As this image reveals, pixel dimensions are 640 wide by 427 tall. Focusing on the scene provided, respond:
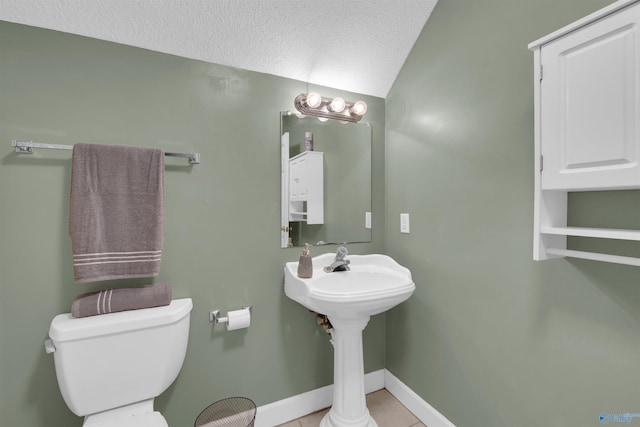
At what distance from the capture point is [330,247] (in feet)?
5.98

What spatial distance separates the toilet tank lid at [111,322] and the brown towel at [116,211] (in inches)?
6.4

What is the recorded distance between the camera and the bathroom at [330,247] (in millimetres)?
1093

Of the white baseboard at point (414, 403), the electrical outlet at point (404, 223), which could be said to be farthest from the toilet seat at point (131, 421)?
the electrical outlet at point (404, 223)

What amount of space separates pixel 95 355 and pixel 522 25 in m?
2.19

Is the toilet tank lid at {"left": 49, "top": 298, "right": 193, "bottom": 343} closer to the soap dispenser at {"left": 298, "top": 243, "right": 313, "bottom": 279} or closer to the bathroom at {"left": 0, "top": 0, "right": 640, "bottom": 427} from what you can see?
the bathroom at {"left": 0, "top": 0, "right": 640, "bottom": 427}

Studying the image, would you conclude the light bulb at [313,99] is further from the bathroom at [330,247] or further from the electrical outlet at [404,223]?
the electrical outlet at [404,223]

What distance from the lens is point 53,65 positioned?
1.25 meters

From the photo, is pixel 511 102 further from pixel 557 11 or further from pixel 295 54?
pixel 295 54

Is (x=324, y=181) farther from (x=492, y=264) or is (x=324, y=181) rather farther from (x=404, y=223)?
(x=492, y=264)

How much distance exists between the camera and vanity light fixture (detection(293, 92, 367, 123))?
1.64 meters

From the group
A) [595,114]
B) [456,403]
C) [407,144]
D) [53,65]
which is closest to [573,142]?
[595,114]

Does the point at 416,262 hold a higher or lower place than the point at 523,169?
lower

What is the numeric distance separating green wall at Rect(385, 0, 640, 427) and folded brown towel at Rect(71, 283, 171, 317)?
53.9 inches

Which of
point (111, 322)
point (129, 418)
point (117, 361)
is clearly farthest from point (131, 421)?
point (111, 322)
